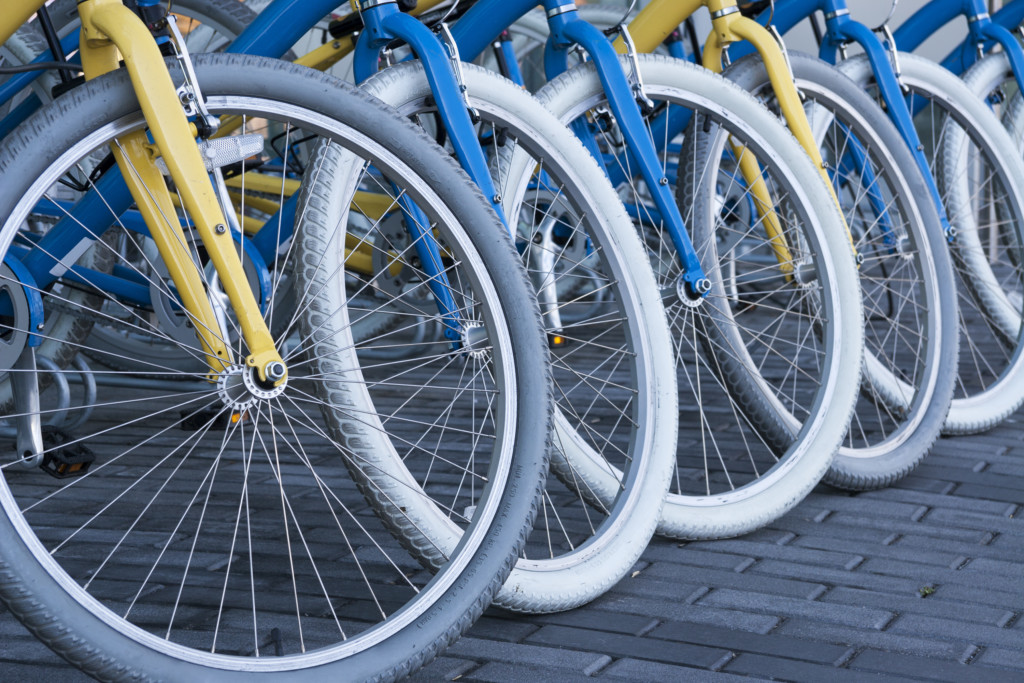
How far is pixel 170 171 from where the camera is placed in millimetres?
1611

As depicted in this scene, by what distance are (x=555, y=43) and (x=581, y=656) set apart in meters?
1.31

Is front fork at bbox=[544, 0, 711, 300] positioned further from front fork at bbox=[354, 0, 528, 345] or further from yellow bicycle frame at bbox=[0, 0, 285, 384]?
yellow bicycle frame at bbox=[0, 0, 285, 384]

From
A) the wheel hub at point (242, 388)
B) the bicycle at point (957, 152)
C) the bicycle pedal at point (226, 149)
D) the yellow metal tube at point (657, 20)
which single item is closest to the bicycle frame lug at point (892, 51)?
the bicycle at point (957, 152)

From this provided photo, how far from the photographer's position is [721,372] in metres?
2.68

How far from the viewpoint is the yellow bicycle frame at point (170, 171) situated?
1561mm

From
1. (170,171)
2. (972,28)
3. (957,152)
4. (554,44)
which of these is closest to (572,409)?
(554,44)

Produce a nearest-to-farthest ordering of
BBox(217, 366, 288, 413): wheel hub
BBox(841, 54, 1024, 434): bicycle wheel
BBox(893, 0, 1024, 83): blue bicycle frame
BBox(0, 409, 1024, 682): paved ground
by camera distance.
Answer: BBox(217, 366, 288, 413): wheel hub → BBox(0, 409, 1024, 682): paved ground → BBox(841, 54, 1024, 434): bicycle wheel → BBox(893, 0, 1024, 83): blue bicycle frame

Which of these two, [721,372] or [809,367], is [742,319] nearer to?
[809,367]

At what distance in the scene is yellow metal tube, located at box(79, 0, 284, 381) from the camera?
1555 mm

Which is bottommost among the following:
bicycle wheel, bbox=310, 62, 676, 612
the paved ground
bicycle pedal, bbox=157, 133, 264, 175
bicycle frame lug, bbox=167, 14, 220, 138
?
the paved ground

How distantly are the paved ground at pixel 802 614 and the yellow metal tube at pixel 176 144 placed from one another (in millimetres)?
639

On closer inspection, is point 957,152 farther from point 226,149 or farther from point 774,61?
point 226,149

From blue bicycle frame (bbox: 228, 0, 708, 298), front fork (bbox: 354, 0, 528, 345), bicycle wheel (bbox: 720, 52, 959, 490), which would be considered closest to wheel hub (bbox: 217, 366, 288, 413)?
front fork (bbox: 354, 0, 528, 345)

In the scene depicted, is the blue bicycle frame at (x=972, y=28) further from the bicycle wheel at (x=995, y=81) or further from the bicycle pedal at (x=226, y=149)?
the bicycle pedal at (x=226, y=149)
